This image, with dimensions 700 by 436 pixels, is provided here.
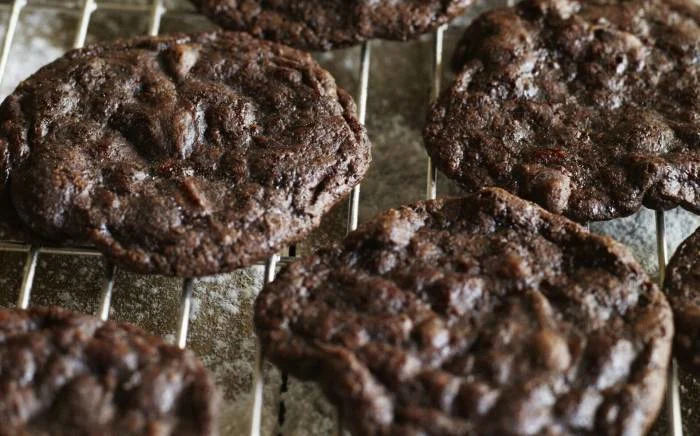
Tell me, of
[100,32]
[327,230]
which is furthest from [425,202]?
→ [100,32]

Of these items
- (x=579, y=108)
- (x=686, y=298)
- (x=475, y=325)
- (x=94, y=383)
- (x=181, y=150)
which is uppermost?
(x=579, y=108)

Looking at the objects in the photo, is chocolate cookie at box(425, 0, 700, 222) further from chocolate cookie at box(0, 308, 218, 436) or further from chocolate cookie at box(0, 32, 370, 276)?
chocolate cookie at box(0, 308, 218, 436)

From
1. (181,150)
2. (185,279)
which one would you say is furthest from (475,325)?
(181,150)

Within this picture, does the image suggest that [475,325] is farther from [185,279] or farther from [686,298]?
[185,279]

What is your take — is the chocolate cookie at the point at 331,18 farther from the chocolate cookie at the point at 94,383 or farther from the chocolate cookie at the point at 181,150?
the chocolate cookie at the point at 94,383

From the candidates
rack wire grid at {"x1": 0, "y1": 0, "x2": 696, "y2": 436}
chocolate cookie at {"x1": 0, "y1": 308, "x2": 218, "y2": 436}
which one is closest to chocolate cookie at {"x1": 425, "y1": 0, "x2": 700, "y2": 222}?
rack wire grid at {"x1": 0, "y1": 0, "x2": 696, "y2": 436}

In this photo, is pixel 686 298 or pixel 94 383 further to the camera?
pixel 686 298
